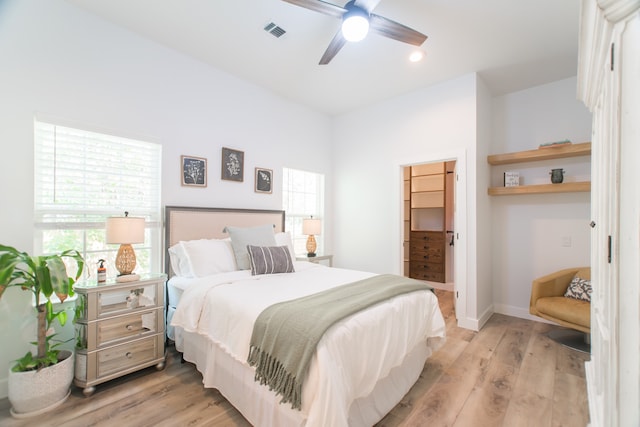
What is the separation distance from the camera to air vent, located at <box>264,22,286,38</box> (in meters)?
2.43

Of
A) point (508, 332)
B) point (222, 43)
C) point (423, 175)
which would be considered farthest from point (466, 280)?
point (222, 43)

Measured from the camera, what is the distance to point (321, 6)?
1.86 metres

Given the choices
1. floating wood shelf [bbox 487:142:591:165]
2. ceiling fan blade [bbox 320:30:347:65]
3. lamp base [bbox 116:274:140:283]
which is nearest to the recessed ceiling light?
ceiling fan blade [bbox 320:30:347:65]

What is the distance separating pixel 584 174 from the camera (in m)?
3.23

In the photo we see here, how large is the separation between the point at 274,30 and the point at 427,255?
451cm

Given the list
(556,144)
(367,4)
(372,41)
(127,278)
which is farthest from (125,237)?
(556,144)

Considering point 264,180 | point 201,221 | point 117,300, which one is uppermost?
point 264,180

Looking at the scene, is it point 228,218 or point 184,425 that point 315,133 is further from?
point 184,425

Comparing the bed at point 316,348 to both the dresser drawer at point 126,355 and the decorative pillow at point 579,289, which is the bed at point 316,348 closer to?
the dresser drawer at point 126,355

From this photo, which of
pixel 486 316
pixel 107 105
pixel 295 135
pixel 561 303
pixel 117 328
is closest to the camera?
pixel 117 328

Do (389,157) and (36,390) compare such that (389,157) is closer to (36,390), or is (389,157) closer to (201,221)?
(201,221)

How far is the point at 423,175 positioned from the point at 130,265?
16.3 feet

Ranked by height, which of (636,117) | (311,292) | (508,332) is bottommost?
(508,332)

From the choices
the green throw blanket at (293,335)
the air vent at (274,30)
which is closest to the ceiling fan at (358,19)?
the air vent at (274,30)
